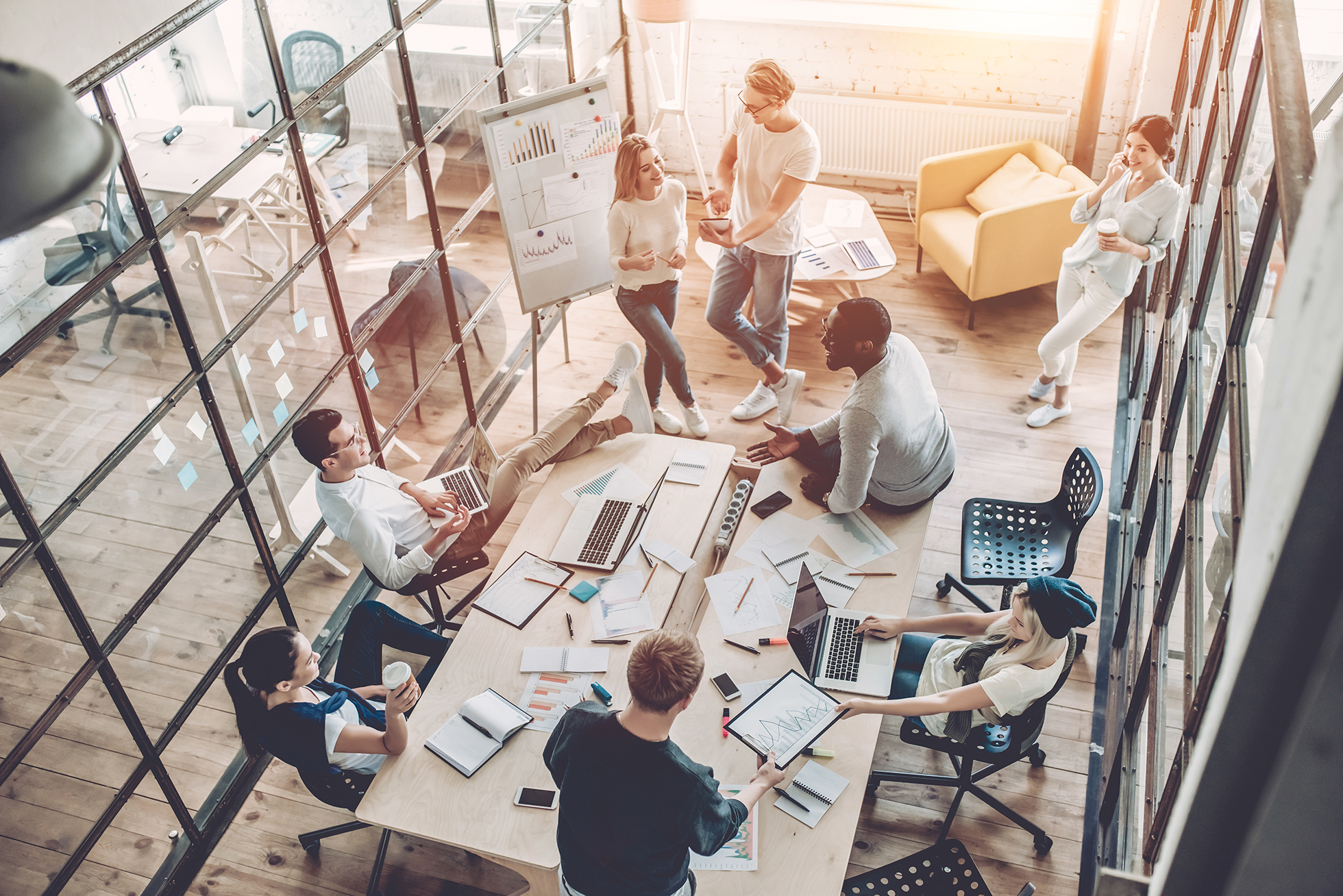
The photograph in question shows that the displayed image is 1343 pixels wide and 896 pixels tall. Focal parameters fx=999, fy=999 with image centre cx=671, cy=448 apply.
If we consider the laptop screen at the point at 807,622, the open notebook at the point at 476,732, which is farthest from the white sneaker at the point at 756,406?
the open notebook at the point at 476,732

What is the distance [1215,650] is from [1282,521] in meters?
1.50

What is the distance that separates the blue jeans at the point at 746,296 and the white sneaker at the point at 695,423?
0.39 meters

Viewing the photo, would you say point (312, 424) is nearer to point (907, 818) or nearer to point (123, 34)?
point (123, 34)

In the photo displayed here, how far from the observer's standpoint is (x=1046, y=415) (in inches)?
203

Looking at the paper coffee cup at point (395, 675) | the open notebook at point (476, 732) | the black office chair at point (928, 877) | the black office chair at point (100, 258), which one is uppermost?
the black office chair at point (100, 258)

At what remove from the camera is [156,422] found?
317cm

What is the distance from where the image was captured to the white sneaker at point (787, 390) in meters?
5.11

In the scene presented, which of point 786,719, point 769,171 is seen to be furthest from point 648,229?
point 786,719

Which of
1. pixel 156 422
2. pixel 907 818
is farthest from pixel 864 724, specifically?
pixel 156 422

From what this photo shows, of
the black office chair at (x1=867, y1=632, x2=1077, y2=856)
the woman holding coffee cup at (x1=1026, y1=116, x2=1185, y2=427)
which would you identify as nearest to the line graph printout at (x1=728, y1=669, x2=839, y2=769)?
the black office chair at (x1=867, y1=632, x2=1077, y2=856)

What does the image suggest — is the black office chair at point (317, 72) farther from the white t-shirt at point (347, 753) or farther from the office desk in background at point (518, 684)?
the white t-shirt at point (347, 753)

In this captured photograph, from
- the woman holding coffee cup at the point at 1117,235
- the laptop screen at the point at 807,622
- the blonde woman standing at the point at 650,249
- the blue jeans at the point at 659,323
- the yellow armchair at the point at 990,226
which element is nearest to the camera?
the laptop screen at the point at 807,622

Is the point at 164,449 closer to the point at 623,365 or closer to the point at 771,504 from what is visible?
the point at 623,365

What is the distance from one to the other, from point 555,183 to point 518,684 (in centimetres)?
249
